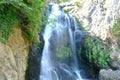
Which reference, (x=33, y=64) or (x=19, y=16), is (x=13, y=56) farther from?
(x=33, y=64)

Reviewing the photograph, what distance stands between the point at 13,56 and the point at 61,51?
7628 millimetres

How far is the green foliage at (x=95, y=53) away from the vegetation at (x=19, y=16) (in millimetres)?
6122

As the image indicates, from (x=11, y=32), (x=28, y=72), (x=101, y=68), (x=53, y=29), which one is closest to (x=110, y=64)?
(x=101, y=68)

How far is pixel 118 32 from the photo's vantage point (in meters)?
12.8

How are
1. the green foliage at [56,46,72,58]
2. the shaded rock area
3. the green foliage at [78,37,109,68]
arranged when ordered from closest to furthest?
the shaded rock area, the green foliage at [78,37,109,68], the green foliage at [56,46,72,58]

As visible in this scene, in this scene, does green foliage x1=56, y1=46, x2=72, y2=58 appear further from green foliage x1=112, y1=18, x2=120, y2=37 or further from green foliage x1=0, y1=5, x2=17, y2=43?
green foliage x1=0, y1=5, x2=17, y2=43

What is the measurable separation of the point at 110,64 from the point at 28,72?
14.3 ft

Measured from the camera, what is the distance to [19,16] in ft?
20.0

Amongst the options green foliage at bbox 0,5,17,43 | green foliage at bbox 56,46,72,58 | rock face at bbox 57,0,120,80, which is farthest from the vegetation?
green foliage at bbox 56,46,72,58

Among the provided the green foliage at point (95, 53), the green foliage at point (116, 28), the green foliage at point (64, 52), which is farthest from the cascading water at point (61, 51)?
the green foliage at point (116, 28)

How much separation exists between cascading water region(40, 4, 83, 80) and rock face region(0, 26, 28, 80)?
16.2 ft

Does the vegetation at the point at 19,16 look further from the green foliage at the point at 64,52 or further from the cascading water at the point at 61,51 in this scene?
the green foliage at the point at 64,52

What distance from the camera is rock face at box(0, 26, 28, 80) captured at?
17.2 ft

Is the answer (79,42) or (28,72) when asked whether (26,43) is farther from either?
(79,42)
